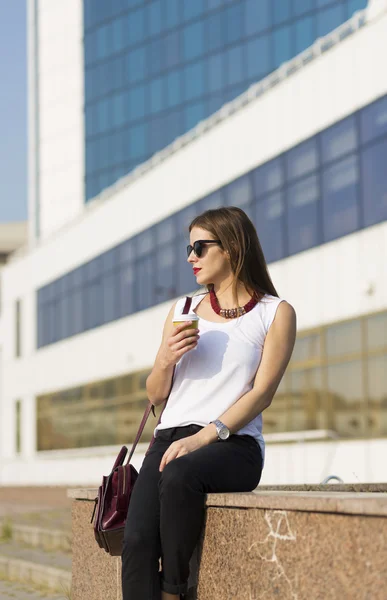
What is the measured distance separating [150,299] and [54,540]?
654 inches

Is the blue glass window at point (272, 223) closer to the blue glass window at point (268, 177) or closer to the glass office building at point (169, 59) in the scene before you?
the blue glass window at point (268, 177)

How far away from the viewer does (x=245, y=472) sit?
4398 millimetres

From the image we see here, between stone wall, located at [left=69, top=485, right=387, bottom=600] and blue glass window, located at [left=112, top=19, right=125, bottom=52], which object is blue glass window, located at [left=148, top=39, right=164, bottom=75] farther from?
stone wall, located at [left=69, top=485, right=387, bottom=600]

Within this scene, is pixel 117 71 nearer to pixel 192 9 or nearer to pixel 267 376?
pixel 192 9

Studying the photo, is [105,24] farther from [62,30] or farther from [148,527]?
[148,527]

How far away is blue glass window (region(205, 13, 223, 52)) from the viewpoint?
3806 cm

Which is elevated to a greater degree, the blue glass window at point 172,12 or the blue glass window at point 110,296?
the blue glass window at point 172,12

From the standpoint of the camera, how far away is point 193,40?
39.1 meters

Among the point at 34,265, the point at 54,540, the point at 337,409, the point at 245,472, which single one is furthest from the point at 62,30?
the point at 245,472

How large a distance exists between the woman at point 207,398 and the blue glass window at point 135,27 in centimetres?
3735

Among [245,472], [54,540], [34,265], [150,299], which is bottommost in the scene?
[54,540]

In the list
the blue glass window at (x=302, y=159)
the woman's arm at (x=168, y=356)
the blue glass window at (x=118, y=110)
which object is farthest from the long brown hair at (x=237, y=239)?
the blue glass window at (x=118, y=110)

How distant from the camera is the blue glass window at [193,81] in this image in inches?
1532

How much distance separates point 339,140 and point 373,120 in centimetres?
116
